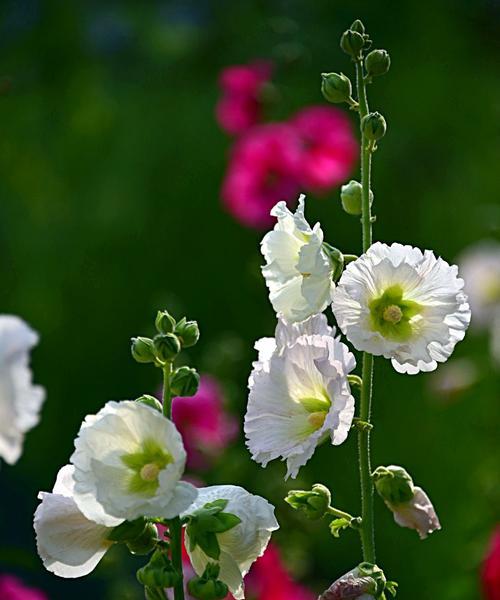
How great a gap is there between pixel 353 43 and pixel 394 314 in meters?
0.14

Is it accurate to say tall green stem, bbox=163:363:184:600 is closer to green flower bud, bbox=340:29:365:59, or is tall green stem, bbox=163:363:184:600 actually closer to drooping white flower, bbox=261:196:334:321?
drooping white flower, bbox=261:196:334:321

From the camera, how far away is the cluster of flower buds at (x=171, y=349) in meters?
0.56

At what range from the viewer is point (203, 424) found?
1259 millimetres

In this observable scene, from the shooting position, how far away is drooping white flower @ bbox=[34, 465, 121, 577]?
1.86 ft

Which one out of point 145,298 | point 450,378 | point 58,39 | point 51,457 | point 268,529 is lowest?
point 51,457

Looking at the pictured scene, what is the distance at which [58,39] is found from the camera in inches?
83.0

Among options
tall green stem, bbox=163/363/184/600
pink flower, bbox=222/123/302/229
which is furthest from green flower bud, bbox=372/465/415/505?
pink flower, bbox=222/123/302/229

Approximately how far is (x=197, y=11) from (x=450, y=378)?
834 millimetres

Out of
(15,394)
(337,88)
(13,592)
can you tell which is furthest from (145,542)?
(13,592)

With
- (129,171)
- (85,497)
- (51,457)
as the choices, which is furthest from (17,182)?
(85,497)

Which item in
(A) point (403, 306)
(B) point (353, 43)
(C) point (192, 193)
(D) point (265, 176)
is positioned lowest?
(C) point (192, 193)

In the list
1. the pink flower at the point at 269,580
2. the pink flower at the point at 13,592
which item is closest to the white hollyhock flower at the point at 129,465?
the pink flower at the point at 13,592

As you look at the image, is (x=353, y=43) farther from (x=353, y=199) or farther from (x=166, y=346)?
(x=166, y=346)

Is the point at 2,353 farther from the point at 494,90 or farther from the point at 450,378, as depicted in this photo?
the point at 494,90
